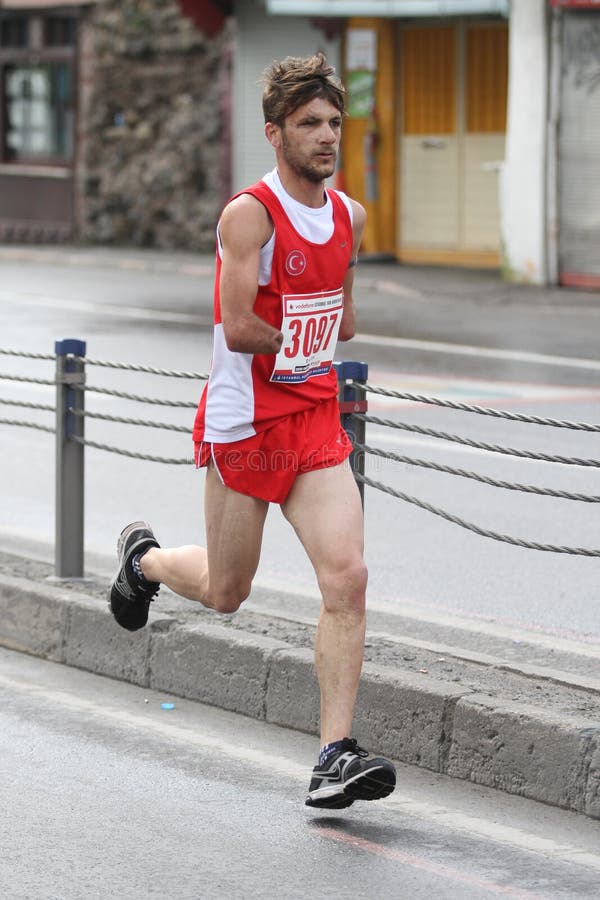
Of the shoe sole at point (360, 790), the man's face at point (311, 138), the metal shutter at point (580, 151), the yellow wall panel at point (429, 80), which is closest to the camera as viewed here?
the shoe sole at point (360, 790)

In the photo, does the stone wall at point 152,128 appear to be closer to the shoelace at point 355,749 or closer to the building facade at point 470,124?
the building facade at point 470,124

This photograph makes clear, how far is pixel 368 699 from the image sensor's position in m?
5.96

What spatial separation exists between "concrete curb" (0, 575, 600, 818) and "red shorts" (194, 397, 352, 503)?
32.0 inches

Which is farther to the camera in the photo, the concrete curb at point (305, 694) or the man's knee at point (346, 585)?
the concrete curb at point (305, 694)

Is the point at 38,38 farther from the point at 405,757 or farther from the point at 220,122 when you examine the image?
the point at 405,757

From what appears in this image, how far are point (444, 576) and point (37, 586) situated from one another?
181 centimetres

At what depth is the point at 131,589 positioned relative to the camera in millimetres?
6141

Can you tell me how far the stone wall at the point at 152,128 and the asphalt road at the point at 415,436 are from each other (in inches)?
144

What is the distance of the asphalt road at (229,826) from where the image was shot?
4.73 meters

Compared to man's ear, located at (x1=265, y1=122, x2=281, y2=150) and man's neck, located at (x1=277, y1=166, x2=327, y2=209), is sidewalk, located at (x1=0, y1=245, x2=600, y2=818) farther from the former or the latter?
man's ear, located at (x1=265, y1=122, x2=281, y2=150)

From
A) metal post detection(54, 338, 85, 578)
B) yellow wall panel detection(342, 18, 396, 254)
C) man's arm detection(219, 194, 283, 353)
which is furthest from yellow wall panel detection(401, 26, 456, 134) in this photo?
man's arm detection(219, 194, 283, 353)

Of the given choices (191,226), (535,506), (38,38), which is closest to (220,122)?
(191,226)

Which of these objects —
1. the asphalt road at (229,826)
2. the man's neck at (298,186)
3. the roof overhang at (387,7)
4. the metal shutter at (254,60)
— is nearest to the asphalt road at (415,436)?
the asphalt road at (229,826)

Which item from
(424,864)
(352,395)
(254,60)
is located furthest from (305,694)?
(254,60)
